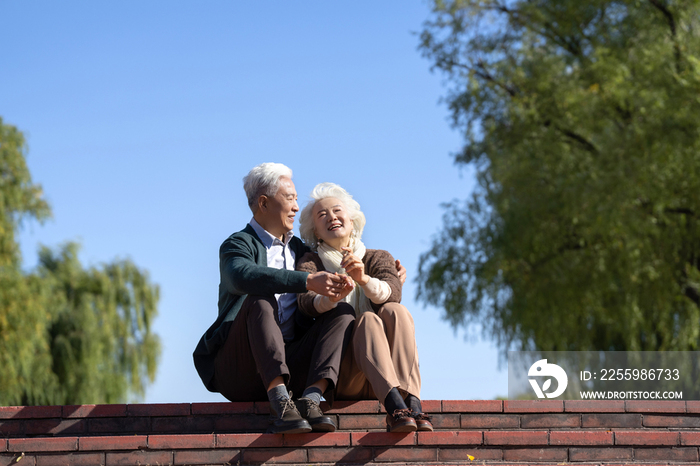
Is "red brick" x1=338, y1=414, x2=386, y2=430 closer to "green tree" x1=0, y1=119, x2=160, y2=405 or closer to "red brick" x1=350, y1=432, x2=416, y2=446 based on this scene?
"red brick" x1=350, y1=432, x2=416, y2=446

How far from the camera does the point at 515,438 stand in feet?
A: 10.9

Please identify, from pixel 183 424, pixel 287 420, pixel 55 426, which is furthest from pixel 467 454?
pixel 55 426

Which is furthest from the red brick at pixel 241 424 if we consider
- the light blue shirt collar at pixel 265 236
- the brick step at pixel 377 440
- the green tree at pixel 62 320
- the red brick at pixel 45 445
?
the green tree at pixel 62 320

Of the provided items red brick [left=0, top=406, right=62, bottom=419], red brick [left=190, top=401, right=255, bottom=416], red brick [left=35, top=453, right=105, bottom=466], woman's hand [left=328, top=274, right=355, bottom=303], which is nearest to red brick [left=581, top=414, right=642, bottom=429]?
woman's hand [left=328, top=274, right=355, bottom=303]

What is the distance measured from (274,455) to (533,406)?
1.41 m

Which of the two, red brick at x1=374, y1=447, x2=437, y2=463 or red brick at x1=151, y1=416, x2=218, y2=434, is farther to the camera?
red brick at x1=151, y1=416, x2=218, y2=434

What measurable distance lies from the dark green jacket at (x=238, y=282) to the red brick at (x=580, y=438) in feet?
4.32

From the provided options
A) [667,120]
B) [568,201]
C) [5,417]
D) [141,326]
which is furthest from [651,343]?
[141,326]

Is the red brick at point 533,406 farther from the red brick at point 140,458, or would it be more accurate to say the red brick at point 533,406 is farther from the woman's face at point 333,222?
the red brick at point 140,458

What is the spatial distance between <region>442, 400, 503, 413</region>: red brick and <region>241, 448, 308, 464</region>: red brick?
935mm

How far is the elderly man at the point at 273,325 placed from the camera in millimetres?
3293

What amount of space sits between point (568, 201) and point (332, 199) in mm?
7388
